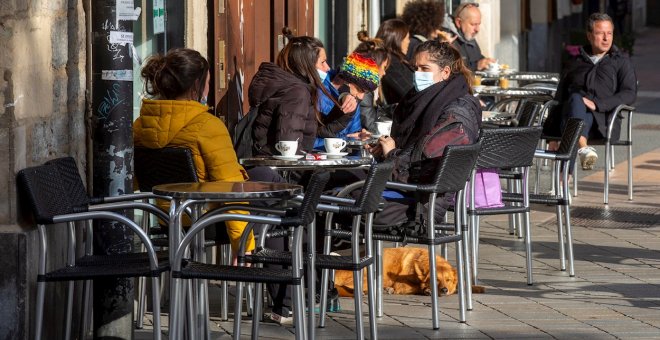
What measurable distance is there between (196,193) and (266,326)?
1947mm

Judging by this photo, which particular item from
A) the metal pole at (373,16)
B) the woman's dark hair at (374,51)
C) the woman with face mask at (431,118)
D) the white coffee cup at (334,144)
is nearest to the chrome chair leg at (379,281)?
the woman with face mask at (431,118)

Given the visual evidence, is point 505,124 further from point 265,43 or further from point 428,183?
point 428,183

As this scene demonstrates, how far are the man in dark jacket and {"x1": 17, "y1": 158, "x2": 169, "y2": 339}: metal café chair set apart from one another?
6781mm

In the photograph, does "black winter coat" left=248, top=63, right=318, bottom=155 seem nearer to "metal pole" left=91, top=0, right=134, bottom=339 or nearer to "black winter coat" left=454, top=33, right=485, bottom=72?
"metal pole" left=91, top=0, right=134, bottom=339

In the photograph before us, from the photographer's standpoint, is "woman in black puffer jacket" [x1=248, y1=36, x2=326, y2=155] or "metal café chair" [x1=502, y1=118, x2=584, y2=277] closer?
"woman in black puffer jacket" [x1=248, y1=36, x2=326, y2=155]

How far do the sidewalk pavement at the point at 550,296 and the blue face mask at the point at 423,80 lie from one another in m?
1.19

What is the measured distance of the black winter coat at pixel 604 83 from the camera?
1305 centimetres

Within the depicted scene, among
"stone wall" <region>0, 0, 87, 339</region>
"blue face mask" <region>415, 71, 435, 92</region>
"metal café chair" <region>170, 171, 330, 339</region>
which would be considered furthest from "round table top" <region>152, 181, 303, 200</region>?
"blue face mask" <region>415, 71, 435, 92</region>

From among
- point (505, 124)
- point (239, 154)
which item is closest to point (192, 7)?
point (239, 154)

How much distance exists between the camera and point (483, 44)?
71.4ft

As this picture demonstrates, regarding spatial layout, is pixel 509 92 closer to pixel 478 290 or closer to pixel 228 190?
pixel 478 290

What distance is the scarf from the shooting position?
866cm

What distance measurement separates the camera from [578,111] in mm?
13039

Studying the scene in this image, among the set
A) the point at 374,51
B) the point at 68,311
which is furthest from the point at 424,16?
the point at 68,311
